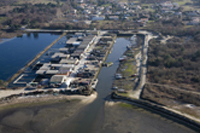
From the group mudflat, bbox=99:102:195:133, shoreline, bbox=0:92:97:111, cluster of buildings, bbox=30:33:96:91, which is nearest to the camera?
mudflat, bbox=99:102:195:133

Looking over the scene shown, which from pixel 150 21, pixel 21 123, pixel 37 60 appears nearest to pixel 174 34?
pixel 150 21

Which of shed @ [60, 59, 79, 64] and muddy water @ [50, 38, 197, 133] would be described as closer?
muddy water @ [50, 38, 197, 133]

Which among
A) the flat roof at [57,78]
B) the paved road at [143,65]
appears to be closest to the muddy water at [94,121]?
the paved road at [143,65]

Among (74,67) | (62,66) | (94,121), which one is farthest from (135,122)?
(62,66)

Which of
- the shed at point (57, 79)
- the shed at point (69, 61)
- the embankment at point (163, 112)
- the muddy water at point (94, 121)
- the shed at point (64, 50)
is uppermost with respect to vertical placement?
the shed at point (64, 50)

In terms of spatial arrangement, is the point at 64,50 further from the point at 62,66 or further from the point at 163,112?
the point at 163,112

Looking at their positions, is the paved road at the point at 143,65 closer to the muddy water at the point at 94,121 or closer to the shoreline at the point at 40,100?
the muddy water at the point at 94,121

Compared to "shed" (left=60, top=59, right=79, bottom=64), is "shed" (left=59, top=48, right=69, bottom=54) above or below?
above

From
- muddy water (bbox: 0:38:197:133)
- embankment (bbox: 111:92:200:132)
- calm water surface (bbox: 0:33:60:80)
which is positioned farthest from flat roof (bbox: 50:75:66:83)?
calm water surface (bbox: 0:33:60:80)

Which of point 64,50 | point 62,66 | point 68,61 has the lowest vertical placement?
point 62,66

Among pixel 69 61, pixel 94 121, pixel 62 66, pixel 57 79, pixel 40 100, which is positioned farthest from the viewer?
pixel 69 61

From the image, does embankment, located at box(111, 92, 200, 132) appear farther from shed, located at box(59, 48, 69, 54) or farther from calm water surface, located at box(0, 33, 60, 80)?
calm water surface, located at box(0, 33, 60, 80)
